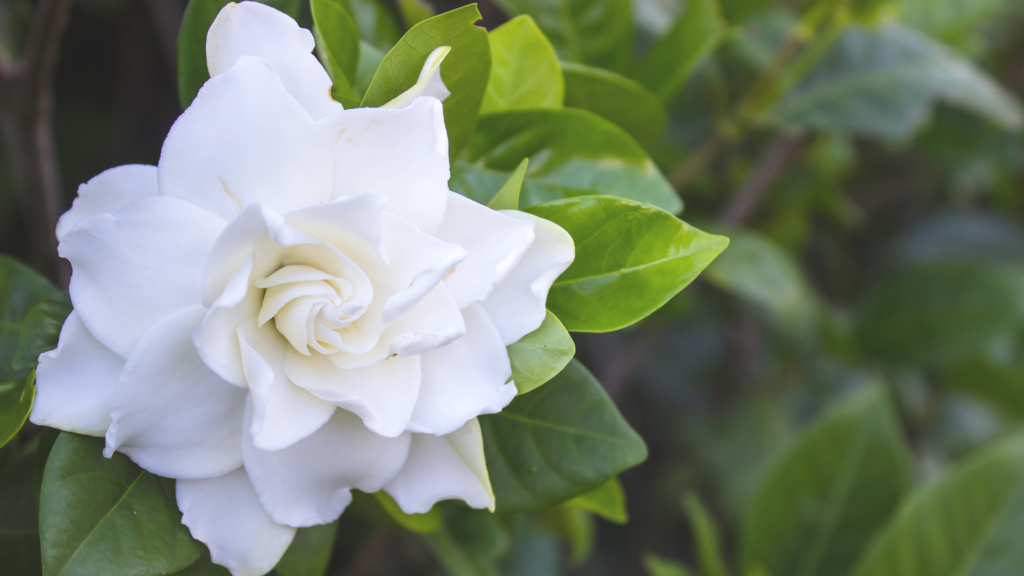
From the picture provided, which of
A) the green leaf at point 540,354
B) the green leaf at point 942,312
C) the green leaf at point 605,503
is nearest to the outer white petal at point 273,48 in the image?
the green leaf at point 540,354

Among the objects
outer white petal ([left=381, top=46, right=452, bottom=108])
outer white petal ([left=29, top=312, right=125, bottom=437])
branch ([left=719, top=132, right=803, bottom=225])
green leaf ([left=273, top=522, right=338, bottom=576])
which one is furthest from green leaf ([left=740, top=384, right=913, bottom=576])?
outer white petal ([left=29, top=312, right=125, bottom=437])

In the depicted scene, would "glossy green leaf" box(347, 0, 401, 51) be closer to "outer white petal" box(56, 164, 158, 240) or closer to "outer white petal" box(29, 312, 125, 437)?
"outer white petal" box(56, 164, 158, 240)

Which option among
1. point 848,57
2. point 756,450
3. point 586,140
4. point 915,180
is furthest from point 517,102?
point 915,180

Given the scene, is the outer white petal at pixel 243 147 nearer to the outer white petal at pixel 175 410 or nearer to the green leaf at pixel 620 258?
the outer white petal at pixel 175 410

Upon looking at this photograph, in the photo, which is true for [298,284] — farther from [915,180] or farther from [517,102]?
[915,180]

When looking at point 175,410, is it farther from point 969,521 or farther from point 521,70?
point 969,521

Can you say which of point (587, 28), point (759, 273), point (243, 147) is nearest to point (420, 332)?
point (243, 147)

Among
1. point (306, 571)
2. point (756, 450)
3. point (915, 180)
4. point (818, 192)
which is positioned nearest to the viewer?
point (306, 571)
